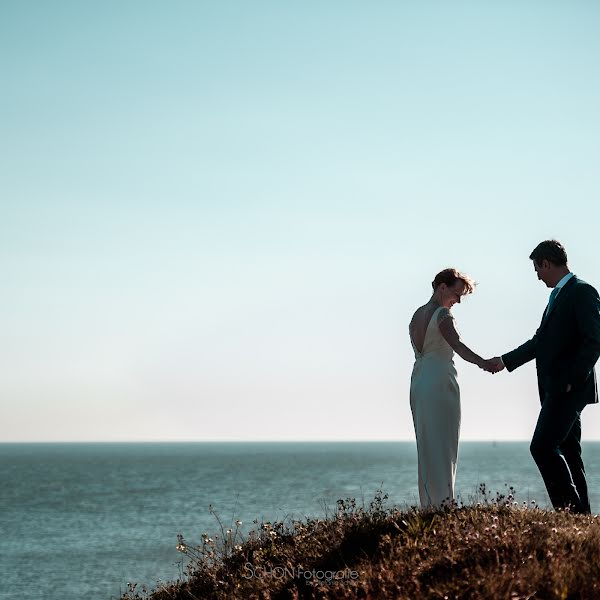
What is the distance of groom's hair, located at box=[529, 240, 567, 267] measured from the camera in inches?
379

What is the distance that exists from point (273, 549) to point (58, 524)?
48.8 metres

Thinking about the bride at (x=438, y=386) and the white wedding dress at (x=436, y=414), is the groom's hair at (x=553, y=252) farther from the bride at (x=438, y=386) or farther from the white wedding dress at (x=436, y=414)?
the white wedding dress at (x=436, y=414)

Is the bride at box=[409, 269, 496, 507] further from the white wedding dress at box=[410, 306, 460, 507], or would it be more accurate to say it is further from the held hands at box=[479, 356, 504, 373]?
the held hands at box=[479, 356, 504, 373]

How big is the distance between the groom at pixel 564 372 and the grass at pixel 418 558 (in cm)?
48

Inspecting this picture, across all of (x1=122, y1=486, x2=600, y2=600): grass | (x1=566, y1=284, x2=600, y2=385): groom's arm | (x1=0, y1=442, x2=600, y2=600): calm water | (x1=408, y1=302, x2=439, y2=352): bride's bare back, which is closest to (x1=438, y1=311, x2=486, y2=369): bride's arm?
(x1=408, y1=302, x2=439, y2=352): bride's bare back

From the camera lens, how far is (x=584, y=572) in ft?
23.3

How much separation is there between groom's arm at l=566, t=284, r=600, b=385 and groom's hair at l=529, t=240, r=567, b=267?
41cm

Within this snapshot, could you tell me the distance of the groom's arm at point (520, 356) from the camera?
10.8 m

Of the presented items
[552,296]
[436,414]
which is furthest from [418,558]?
[552,296]

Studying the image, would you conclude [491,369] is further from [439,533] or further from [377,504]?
[439,533]

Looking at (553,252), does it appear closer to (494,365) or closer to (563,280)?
(563,280)

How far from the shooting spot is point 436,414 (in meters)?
10.5

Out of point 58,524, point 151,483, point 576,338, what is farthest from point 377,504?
point 151,483

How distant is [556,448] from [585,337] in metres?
1.08
